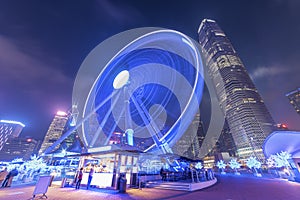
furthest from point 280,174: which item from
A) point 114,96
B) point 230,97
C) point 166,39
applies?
point 230,97

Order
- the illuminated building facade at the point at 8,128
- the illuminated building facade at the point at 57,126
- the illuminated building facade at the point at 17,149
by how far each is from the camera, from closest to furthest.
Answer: the illuminated building facade at the point at 8,128 → the illuminated building facade at the point at 57,126 → the illuminated building facade at the point at 17,149

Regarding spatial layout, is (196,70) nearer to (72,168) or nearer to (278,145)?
(278,145)

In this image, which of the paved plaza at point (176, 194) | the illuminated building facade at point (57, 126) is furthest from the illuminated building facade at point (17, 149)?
the paved plaza at point (176, 194)

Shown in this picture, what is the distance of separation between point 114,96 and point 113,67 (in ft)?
13.7

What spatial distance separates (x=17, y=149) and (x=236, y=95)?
16963 centimetres

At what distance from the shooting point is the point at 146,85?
21.0m

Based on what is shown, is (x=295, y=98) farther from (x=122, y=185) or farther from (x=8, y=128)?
(x=8, y=128)

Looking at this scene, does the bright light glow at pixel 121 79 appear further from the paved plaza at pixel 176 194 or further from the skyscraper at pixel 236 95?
the skyscraper at pixel 236 95

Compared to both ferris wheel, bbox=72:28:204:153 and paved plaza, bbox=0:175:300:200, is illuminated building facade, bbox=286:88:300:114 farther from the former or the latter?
paved plaza, bbox=0:175:300:200

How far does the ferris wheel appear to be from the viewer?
59.7 feet

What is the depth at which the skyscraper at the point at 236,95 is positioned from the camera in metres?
72.4

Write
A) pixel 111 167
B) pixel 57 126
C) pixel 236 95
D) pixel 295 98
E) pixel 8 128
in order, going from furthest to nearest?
1. pixel 57 126
2. pixel 295 98
3. pixel 236 95
4. pixel 8 128
5. pixel 111 167

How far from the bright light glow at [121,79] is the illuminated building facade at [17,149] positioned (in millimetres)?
Answer: 134295

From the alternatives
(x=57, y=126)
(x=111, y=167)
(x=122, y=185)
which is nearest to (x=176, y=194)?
(x=122, y=185)
